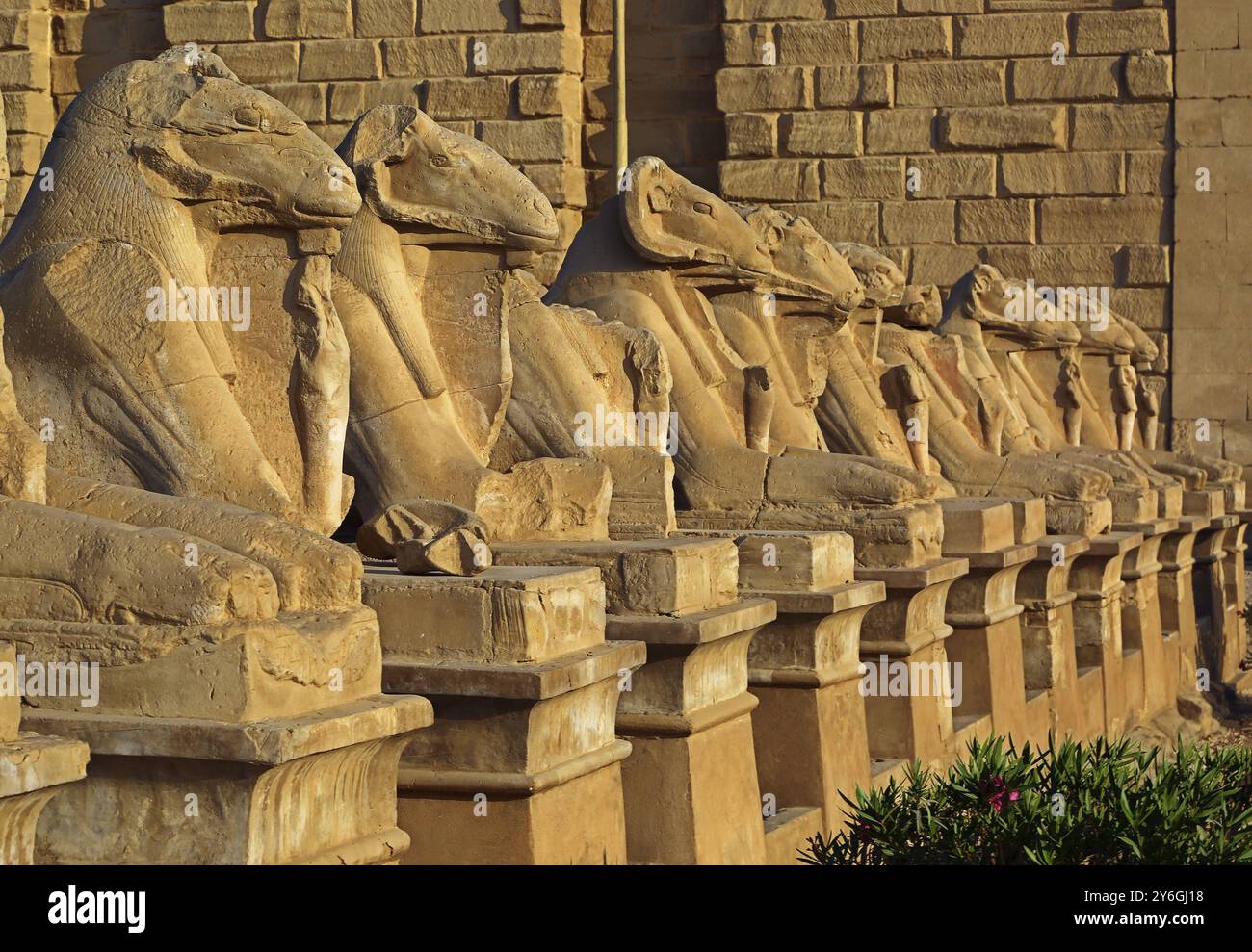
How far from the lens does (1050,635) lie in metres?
9.76

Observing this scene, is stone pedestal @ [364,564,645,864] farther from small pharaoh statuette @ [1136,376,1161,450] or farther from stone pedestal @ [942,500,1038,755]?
small pharaoh statuette @ [1136,376,1161,450]

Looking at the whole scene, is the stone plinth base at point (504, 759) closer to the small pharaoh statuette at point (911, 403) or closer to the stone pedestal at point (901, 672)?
the stone pedestal at point (901, 672)

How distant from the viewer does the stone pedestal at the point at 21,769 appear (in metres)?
3.42

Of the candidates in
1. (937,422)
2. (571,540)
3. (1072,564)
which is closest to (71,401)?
(571,540)

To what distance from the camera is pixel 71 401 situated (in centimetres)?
470

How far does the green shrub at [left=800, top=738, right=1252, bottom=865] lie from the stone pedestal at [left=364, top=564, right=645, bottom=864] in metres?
0.89

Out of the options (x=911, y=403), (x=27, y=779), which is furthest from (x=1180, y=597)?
(x=27, y=779)

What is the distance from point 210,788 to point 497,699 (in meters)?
0.95

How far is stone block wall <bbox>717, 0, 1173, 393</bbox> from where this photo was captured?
50.3 feet

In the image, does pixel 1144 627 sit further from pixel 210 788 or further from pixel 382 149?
pixel 210 788

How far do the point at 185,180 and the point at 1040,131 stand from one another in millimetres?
11447

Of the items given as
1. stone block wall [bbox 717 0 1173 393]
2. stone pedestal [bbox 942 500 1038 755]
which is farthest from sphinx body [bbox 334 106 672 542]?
stone block wall [bbox 717 0 1173 393]

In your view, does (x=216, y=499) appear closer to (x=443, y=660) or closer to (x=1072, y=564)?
(x=443, y=660)

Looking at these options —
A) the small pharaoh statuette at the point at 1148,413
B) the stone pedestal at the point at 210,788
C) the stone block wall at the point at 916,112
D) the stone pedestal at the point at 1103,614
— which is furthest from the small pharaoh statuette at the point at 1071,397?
the stone pedestal at the point at 210,788
